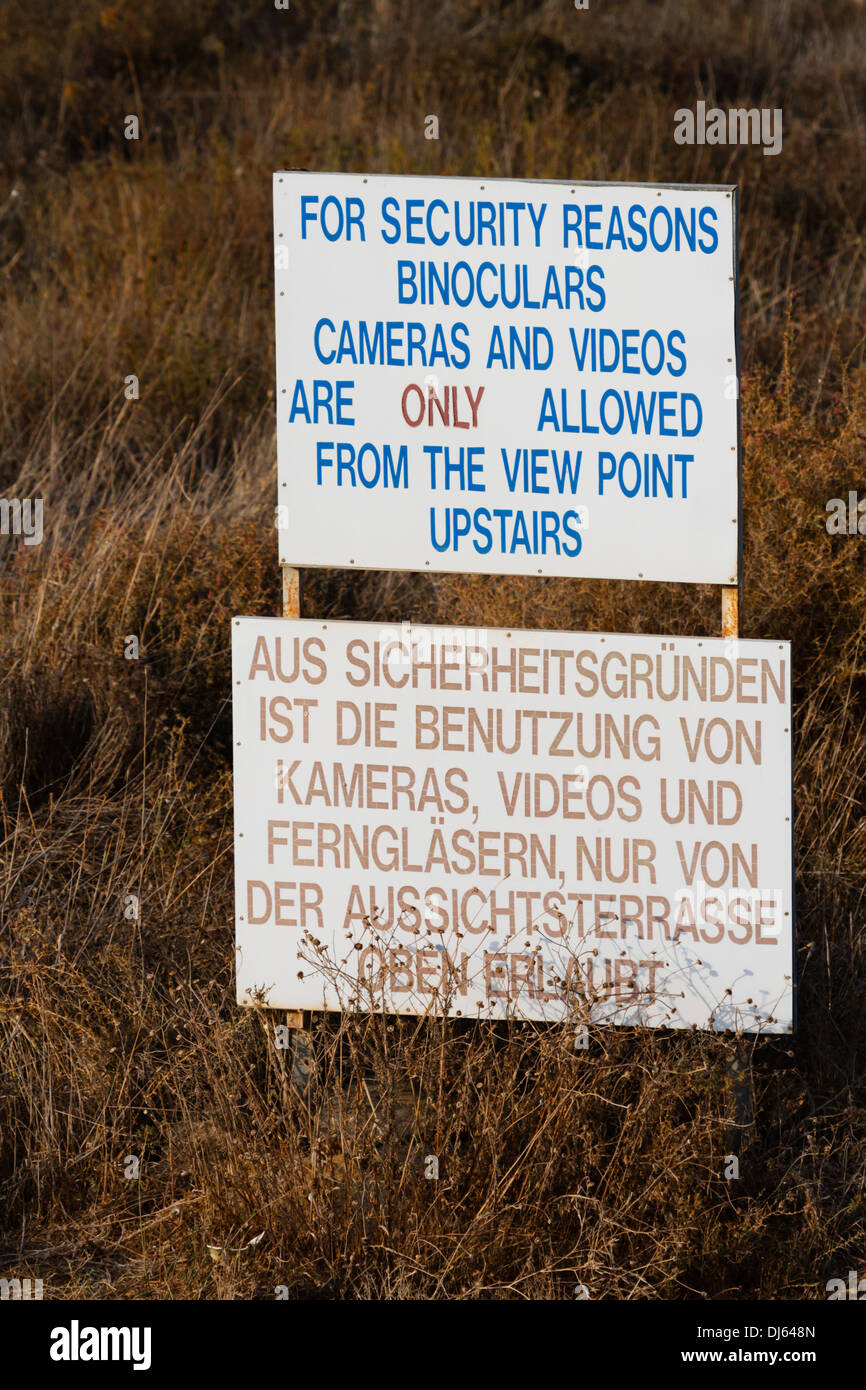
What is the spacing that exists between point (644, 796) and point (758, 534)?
1574 millimetres

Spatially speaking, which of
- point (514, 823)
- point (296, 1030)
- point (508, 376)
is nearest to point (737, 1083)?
point (514, 823)

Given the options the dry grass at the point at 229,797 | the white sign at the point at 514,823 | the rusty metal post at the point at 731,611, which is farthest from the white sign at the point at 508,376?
the dry grass at the point at 229,797

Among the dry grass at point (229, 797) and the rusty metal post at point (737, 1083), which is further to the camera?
the rusty metal post at point (737, 1083)

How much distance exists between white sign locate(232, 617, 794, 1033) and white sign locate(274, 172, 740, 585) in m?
0.22

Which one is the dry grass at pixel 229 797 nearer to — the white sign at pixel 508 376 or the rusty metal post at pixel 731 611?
the rusty metal post at pixel 731 611

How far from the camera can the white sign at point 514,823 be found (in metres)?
3.02

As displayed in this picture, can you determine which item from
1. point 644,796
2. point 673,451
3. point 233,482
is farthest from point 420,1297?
point 233,482

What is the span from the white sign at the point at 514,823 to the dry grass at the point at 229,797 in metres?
0.15

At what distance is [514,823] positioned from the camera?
3.10 metres

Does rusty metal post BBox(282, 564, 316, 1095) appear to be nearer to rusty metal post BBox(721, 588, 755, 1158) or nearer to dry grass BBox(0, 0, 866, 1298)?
dry grass BBox(0, 0, 866, 1298)

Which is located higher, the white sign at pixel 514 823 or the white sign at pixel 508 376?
the white sign at pixel 508 376

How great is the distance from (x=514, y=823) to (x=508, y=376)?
38.6 inches

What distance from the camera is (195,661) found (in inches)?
172

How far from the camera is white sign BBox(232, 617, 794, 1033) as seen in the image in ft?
9.92
